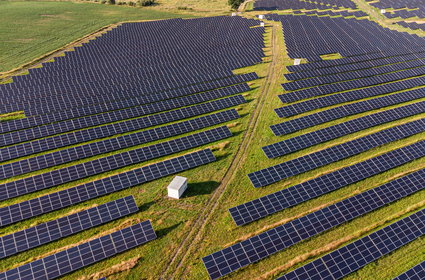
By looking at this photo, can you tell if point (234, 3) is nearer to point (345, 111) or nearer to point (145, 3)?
point (145, 3)

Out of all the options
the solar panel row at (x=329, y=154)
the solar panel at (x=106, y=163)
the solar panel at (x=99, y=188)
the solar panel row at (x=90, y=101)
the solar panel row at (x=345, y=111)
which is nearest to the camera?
the solar panel at (x=99, y=188)

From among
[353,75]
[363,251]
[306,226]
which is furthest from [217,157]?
[353,75]

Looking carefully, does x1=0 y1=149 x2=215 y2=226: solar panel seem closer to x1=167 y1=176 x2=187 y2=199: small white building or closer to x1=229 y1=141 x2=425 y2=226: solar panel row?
x1=167 y1=176 x2=187 y2=199: small white building

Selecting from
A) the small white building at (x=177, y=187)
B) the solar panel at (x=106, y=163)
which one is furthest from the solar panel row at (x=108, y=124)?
the small white building at (x=177, y=187)

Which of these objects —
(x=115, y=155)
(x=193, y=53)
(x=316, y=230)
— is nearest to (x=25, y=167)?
(x=115, y=155)

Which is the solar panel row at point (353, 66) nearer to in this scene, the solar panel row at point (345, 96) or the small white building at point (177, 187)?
the solar panel row at point (345, 96)

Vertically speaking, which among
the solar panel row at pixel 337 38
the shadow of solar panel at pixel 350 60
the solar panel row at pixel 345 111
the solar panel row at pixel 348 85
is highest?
the solar panel row at pixel 337 38

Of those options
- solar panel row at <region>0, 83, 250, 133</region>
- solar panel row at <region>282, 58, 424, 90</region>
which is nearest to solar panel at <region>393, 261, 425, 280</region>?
solar panel row at <region>282, 58, 424, 90</region>
